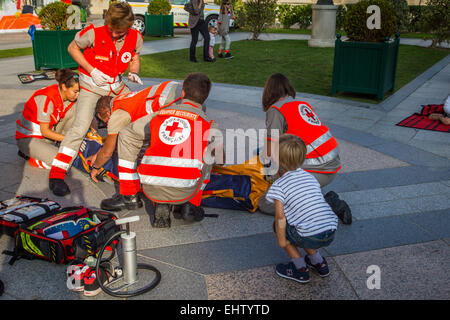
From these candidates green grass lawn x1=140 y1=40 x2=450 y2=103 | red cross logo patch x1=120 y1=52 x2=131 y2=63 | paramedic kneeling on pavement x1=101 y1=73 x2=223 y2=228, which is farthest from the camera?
green grass lawn x1=140 y1=40 x2=450 y2=103

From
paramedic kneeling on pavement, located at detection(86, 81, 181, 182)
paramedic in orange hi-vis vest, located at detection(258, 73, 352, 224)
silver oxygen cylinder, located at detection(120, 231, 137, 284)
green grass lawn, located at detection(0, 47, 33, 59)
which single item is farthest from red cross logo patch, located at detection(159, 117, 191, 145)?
green grass lawn, located at detection(0, 47, 33, 59)

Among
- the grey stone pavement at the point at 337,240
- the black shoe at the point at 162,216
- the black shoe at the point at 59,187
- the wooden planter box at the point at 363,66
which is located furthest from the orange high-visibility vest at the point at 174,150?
the wooden planter box at the point at 363,66

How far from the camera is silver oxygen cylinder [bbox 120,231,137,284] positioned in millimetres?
2902

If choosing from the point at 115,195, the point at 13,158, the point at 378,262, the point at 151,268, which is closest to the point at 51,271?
the point at 151,268

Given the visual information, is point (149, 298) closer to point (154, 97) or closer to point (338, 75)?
point (154, 97)

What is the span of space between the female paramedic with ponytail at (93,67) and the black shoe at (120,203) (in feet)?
1.94

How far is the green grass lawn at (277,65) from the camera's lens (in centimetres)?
1068

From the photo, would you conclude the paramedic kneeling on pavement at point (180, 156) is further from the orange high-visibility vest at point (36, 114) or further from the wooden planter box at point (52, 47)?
the wooden planter box at point (52, 47)

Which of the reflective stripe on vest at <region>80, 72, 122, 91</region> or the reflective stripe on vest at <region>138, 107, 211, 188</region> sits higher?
the reflective stripe on vest at <region>80, 72, 122, 91</region>

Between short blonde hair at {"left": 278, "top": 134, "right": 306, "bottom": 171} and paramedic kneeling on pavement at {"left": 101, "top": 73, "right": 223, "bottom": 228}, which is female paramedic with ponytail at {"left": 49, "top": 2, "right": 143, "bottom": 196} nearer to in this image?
paramedic kneeling on pavement at {"left": 101, "top": 73, "right": 223, "bottom": 228}

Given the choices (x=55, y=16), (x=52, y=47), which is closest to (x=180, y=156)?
(x=52, y=47)

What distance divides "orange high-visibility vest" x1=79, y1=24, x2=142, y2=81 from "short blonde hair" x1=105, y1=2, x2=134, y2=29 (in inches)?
8.0

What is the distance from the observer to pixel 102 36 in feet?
15.6

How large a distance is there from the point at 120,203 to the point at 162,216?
0.56 metres
